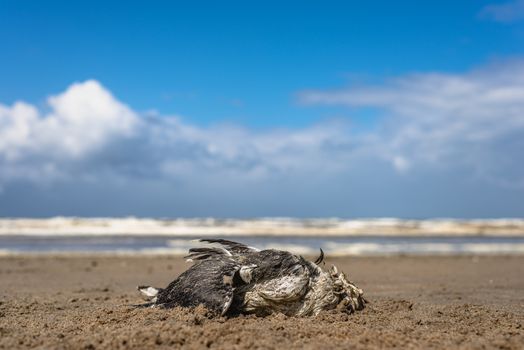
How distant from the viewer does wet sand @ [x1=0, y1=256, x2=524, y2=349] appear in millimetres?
5664

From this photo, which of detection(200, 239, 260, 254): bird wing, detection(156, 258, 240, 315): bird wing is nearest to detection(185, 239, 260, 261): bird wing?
detection(200, 239, 260, 254): bird wing

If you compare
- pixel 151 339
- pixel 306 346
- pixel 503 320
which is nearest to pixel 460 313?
pixel 503 320

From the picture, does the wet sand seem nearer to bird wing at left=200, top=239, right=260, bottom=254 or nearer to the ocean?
bird wing at left=200, top=239, right=260, bottom=254

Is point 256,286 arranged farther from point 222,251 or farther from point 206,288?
point 222,251

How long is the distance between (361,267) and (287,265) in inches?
447

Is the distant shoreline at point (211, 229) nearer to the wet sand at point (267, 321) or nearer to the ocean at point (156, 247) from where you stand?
the ocean at point (156, 247)

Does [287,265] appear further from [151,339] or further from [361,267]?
[361,267]

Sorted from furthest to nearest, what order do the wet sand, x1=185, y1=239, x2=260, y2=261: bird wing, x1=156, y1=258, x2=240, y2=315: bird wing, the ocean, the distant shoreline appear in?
the distant shoreline → the ocean → x1=185, y1=239, x2=260, y2=261: bird wing → x1=156, y1=258, x2=240, y2=315: bird wing → the wet sand

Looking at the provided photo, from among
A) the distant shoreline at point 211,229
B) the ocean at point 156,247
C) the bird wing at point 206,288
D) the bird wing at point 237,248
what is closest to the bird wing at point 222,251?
the bird wing at point 237,248

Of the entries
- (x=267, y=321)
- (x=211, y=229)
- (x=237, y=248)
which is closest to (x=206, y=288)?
(x=237, y=248)

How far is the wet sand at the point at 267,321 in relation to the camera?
5.66 meters

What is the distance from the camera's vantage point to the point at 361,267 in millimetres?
17750

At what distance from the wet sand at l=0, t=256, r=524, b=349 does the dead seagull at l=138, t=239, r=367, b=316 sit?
18 centimetres

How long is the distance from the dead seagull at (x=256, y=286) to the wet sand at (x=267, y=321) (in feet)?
0.58
